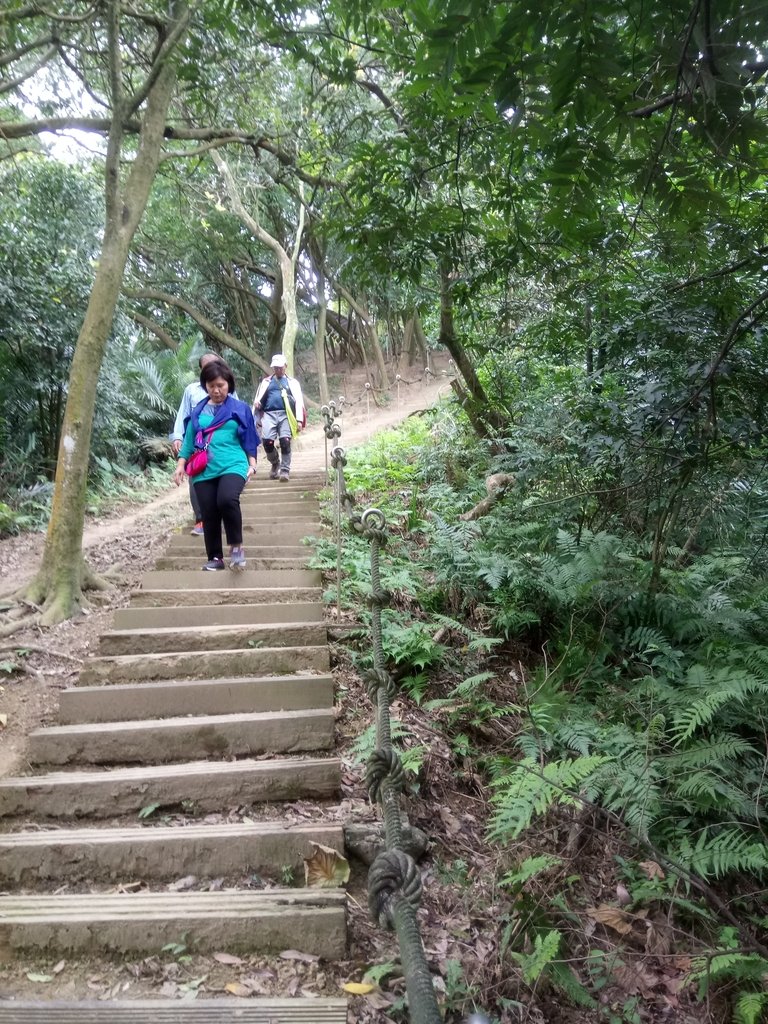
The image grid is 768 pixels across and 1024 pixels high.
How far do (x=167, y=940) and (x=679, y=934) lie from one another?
2.22m

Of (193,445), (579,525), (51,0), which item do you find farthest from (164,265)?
(579,525)

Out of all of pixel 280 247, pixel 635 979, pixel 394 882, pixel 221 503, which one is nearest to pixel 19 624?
pixel 221 503

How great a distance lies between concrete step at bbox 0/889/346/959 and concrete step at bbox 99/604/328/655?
1883 mm

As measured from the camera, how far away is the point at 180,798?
3281mm

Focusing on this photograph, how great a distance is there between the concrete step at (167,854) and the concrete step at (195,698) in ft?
2.92

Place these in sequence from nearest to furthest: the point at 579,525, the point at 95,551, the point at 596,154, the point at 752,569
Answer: the point at 596,154
the point at 752,569
the point at 579,525
the point at 95,551

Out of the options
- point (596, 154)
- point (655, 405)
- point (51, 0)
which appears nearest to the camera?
point (596, 154)

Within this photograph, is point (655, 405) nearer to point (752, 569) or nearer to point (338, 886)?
point (752, 569)

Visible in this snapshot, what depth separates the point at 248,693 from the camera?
385 centimetres

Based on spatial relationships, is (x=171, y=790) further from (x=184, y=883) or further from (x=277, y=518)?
(x=277, y=518)

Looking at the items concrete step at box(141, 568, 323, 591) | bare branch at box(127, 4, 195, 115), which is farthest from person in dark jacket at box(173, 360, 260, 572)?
bare branch at box(127, 4, 195, 115)

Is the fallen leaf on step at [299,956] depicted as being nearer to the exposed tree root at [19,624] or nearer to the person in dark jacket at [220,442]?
the person in dark jacket at [220,442]

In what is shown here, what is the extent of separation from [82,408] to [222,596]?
2076 millimetres

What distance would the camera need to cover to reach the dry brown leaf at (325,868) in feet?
9.23
